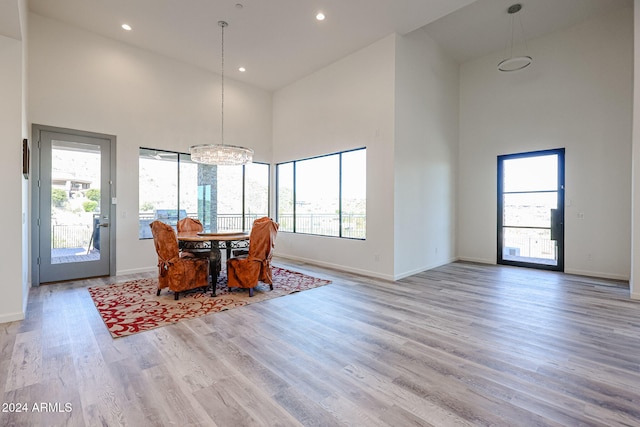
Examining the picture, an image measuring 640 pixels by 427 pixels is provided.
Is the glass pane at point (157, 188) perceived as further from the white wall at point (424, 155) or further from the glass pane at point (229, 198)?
the white wall at point (424, 155)

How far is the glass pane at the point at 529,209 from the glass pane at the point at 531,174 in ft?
0.50

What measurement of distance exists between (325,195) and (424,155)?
7.20ft

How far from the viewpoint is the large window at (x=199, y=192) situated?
5.80m

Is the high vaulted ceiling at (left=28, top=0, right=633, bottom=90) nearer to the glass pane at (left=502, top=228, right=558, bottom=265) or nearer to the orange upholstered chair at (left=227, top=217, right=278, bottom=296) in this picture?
the orange upholstered chair at (left=227, top=217, right=278, bottom=296)

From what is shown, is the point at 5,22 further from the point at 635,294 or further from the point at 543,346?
the point at 635,294

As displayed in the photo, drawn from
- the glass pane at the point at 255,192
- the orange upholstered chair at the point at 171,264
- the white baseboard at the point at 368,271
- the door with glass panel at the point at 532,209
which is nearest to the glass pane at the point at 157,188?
the glass pane at the point at 255,192

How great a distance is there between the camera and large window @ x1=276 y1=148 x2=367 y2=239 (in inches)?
230

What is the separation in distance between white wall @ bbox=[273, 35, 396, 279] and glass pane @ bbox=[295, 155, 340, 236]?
0.72ft

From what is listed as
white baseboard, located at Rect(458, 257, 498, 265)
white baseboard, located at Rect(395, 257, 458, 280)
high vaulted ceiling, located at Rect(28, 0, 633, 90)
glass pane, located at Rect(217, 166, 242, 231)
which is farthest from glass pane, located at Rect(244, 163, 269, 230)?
white baseboard, located at Rect(458, 257, 498, 265)

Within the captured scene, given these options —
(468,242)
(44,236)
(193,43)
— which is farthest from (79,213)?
(468,242)

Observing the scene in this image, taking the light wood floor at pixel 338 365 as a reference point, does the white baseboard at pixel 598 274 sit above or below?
above

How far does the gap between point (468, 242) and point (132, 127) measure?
748 cm

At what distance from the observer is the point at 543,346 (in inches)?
105

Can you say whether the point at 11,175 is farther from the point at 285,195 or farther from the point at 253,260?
the point at 285,195
